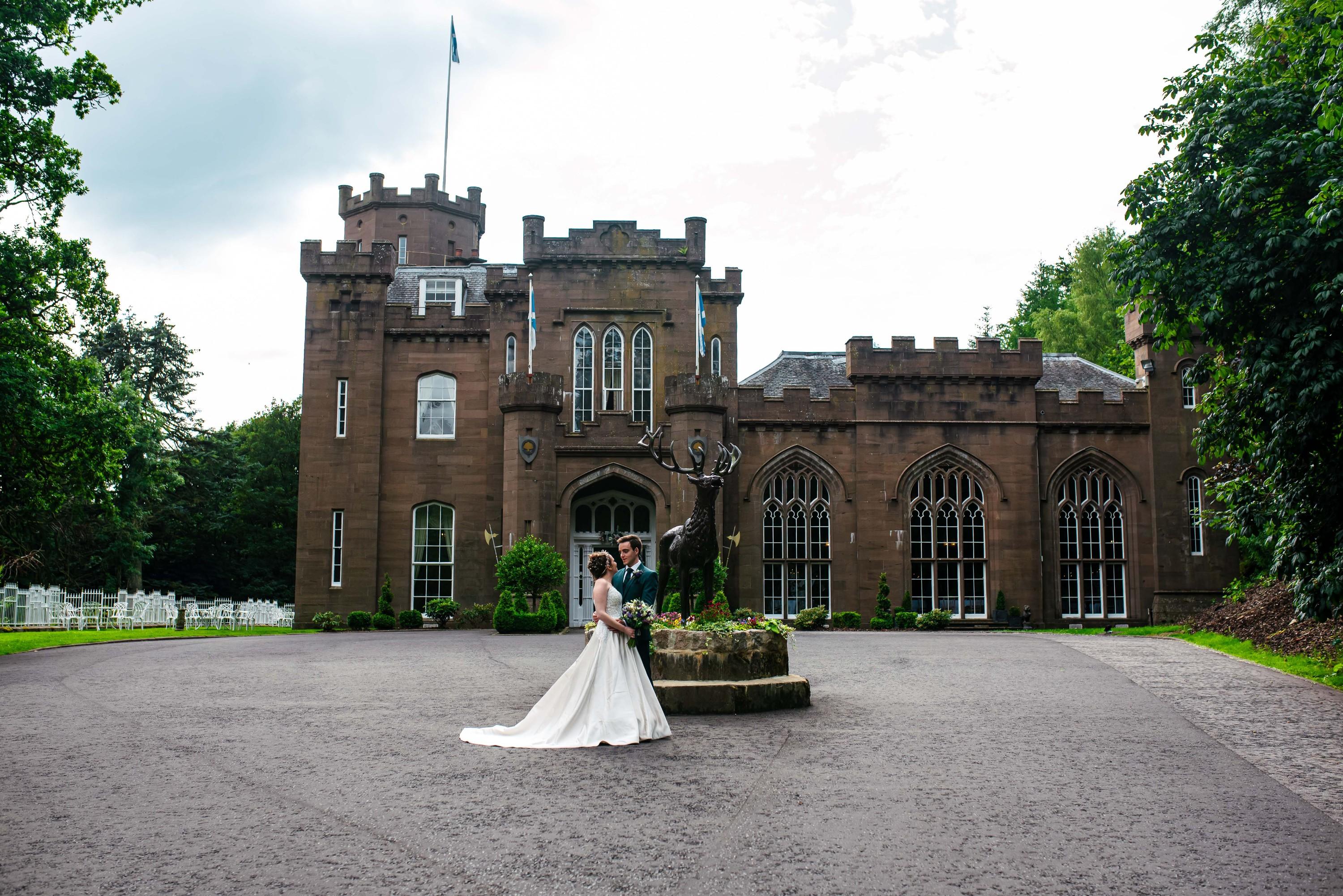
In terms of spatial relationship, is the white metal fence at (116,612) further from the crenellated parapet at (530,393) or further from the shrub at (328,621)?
the crenellated parapet at (530,393)

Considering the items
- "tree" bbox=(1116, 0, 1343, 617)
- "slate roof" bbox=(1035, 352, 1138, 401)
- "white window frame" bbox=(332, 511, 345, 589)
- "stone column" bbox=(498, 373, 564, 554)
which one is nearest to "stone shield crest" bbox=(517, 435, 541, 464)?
"stone column" bbox=(498, 373, 564, 554)

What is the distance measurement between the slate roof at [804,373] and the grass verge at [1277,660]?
1370 cm

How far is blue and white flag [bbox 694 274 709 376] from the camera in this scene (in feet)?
98.8

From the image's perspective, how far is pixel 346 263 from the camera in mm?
32719

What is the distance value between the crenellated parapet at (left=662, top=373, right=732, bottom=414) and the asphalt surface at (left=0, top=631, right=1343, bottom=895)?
15661mm

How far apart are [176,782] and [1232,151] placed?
14797 millimetres

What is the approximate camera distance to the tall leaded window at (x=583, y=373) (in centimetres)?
3256

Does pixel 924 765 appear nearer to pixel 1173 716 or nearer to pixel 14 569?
pixel 1173 716

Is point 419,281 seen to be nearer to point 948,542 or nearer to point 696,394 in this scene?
point 696,394

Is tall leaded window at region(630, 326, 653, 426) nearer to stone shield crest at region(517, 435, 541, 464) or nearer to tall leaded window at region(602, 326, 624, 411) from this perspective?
tall leaded window at region(602, 326, 624, 411)

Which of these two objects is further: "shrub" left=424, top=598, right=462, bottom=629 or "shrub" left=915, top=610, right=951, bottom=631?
"shrub" left=424, top=598, right=462, bottom=629

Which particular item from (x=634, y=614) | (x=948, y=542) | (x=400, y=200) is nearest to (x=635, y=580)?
(x=634, y=614)

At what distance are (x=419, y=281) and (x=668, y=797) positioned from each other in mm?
30588

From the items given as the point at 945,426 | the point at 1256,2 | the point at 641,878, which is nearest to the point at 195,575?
the point at 945,426
